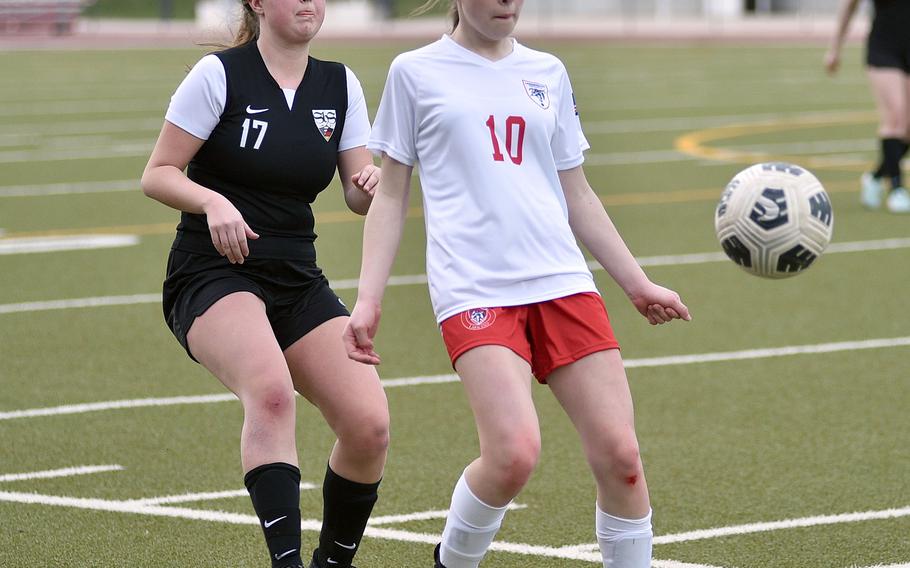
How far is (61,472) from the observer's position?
21.1 ft

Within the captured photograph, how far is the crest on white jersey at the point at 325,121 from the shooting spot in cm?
503

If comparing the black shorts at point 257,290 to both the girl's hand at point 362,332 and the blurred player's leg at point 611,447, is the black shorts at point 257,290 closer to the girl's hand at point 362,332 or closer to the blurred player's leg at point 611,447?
the girl's hand at point 362,332

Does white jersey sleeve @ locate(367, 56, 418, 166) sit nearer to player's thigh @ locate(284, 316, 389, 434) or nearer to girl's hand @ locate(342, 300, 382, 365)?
girl's hand @ locate(342, 300, 382, 365)

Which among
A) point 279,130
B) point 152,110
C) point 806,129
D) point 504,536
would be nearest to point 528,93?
point 279,130

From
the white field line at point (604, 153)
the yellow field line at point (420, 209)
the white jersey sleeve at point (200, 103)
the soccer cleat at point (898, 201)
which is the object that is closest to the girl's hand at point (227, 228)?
the white jersey sleeve at point (200, 103)

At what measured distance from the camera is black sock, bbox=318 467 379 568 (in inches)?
196

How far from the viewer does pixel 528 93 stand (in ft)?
14.9

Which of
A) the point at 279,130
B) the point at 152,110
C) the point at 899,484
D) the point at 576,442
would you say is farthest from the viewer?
the point at 152,110

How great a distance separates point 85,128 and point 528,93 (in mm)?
17514

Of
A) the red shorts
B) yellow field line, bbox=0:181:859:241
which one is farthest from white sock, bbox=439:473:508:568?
yellow field line, bbox=0:181:859:241

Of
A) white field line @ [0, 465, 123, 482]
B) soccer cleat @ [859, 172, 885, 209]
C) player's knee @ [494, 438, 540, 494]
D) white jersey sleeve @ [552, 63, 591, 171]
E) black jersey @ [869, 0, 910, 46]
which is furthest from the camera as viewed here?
soccer cleat @ [859, 172, 885, 209]

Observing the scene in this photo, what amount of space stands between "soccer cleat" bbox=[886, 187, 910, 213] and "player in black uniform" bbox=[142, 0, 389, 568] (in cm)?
900

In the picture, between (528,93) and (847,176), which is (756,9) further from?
(528,93)

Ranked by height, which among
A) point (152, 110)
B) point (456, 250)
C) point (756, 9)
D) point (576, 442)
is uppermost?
point (456, 250)
